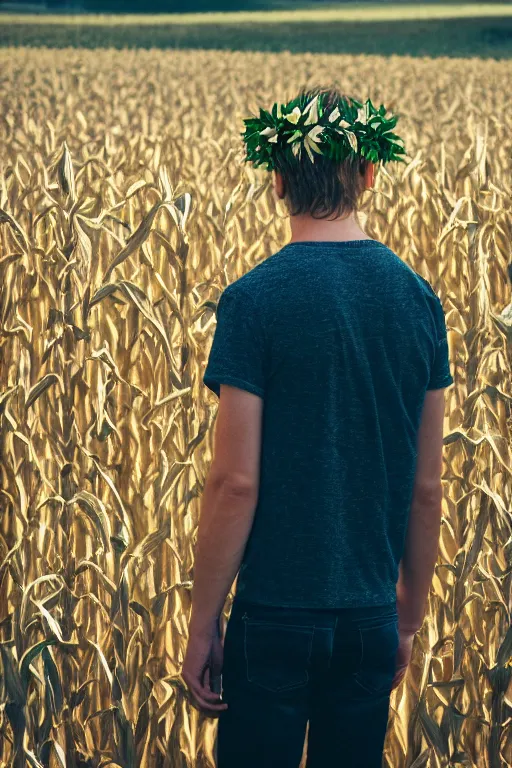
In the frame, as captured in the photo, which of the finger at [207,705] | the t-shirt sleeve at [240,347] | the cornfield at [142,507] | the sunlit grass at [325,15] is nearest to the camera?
the t-shirt sleeve at [240,347]

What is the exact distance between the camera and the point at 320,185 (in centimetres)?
172

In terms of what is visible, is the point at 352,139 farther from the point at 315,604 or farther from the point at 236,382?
the point at 315,604

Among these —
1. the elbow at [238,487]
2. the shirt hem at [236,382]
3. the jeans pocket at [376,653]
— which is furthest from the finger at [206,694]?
the shirt hem at [236,382]

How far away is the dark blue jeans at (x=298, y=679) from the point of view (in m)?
1.69

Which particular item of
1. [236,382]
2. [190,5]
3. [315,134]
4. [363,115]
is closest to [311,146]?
[315,134]

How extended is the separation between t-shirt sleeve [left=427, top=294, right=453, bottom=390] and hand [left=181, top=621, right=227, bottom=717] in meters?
0.57

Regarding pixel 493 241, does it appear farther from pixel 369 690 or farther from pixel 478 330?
pixel 369 690

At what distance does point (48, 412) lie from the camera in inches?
136

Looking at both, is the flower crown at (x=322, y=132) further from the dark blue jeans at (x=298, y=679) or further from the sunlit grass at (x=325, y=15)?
the sunlit grass at (x=325, y=15)

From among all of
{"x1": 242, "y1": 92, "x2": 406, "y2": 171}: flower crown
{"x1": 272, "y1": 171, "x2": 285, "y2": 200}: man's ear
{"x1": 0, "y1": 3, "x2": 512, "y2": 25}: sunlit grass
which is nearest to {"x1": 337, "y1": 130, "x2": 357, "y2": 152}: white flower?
{"x1": 242, "y1": 92, "x2": 406, "y2": 171}: flower crown

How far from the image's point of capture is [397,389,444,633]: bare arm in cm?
187

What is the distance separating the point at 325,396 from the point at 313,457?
10 cm

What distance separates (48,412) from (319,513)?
1.94m

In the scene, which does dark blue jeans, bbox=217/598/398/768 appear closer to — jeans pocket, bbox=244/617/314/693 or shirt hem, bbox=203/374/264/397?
jeans pocket, bbox=244/617/314/693
